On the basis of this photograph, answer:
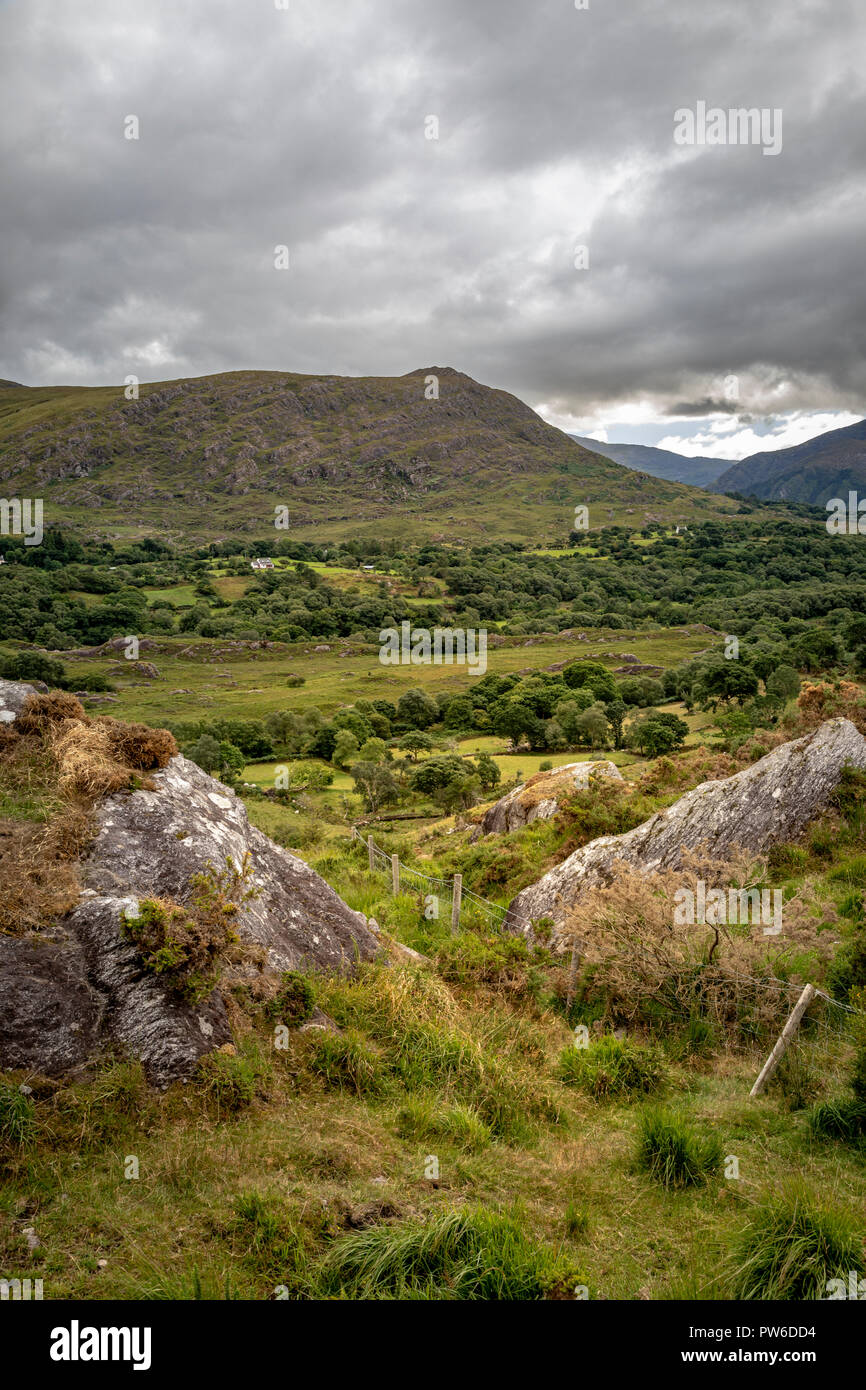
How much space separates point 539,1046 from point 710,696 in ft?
236

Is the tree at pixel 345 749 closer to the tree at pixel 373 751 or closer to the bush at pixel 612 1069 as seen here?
the tree at pixel 373 751

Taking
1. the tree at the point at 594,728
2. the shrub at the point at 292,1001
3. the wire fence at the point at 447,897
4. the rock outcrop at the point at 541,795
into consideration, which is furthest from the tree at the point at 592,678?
the shrub at the point at 292,1001

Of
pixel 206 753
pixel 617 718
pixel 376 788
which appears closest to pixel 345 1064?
pixel 376 788

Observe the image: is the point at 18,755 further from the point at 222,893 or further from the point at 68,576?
the point at 68,576

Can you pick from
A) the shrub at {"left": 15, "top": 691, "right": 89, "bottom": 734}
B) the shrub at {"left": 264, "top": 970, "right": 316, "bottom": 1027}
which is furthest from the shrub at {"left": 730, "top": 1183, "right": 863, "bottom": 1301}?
the shrub at {"left": 15, "top": 691, "right": 89, "bottom": 734}

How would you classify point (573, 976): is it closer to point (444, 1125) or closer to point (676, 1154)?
point (676, 1154)

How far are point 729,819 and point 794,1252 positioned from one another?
10.3 metres

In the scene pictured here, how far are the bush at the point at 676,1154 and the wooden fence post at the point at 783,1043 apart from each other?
1.45 meters

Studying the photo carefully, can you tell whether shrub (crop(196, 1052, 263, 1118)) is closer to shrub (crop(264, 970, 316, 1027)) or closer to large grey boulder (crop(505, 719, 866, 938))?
shrub (crop(264, 970, 316, 1027))

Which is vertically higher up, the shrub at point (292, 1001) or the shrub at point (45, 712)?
the shrub at point (45, 712)

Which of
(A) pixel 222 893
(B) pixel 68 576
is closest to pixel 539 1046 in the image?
(A) pixel 222 893

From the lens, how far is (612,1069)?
776 centimetres

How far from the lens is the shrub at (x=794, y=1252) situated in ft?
14.3

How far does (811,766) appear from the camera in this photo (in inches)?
549
